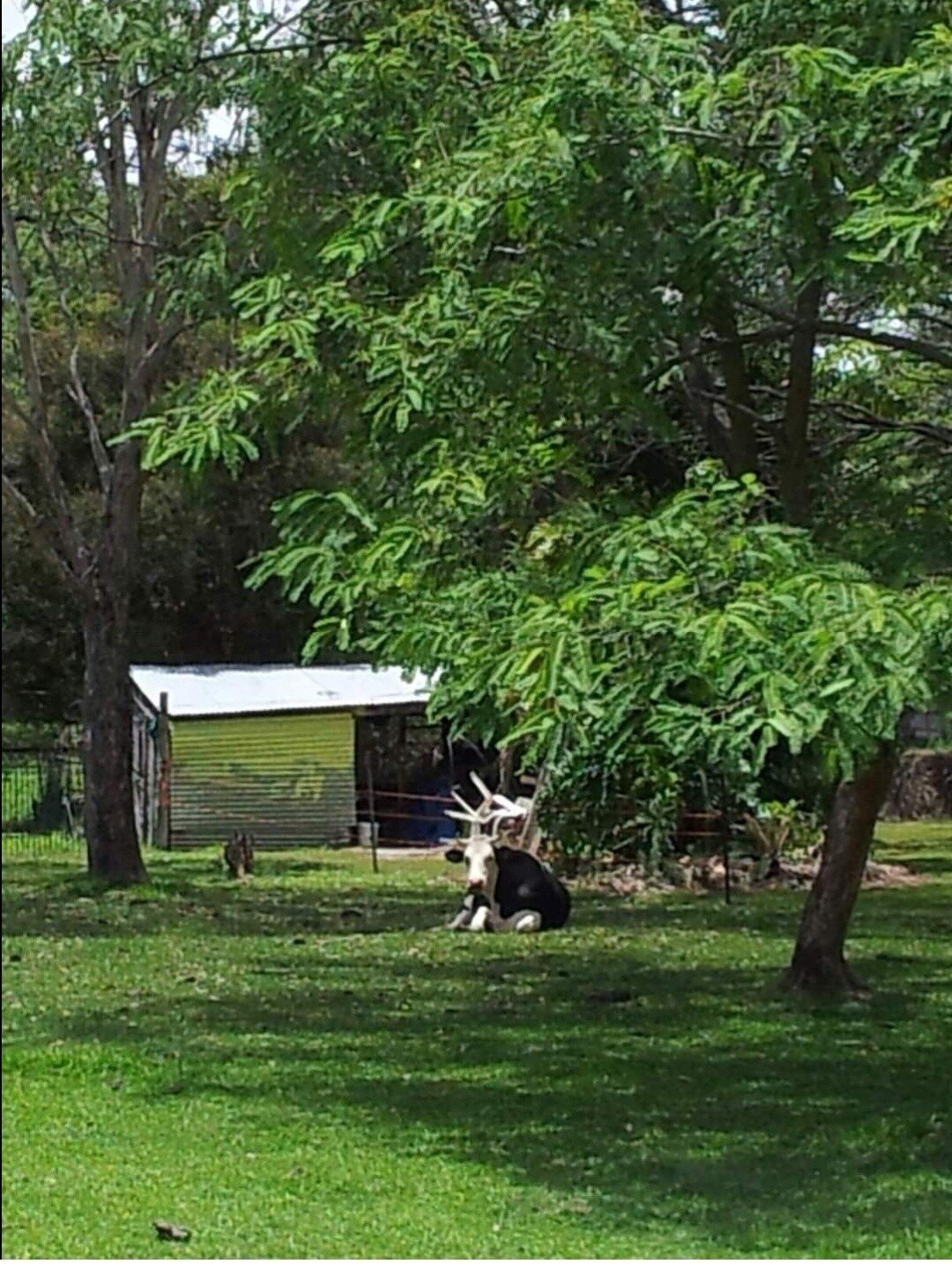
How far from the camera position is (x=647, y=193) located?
4.91 meters

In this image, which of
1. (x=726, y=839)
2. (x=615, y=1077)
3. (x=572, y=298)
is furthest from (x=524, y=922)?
(x=572, y=298)

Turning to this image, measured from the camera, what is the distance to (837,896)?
7.86 metres

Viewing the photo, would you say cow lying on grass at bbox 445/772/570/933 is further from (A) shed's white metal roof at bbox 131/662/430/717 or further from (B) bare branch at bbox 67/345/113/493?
(B) bare branch at bbox 67/345/113/493

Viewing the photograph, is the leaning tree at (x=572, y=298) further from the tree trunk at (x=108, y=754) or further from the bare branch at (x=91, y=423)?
the bare branch at (x=91, y=423)

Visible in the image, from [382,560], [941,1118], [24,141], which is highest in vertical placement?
[24,141]

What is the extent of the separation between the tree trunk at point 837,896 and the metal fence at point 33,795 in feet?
12.1

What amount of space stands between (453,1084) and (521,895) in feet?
15.4

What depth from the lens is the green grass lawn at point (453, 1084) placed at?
171 inches

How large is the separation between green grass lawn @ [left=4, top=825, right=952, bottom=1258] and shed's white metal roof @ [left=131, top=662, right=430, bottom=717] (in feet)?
3.23

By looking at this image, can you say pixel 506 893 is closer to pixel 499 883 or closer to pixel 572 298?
pixel 499 883

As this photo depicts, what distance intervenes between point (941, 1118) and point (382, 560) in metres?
2.39

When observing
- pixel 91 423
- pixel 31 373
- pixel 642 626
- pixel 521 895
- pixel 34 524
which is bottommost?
pixel 521 895

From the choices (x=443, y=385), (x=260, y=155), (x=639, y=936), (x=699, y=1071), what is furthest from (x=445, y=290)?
(x=639, y=936)

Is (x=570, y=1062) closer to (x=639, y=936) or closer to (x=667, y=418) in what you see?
(x=667, y=418)
